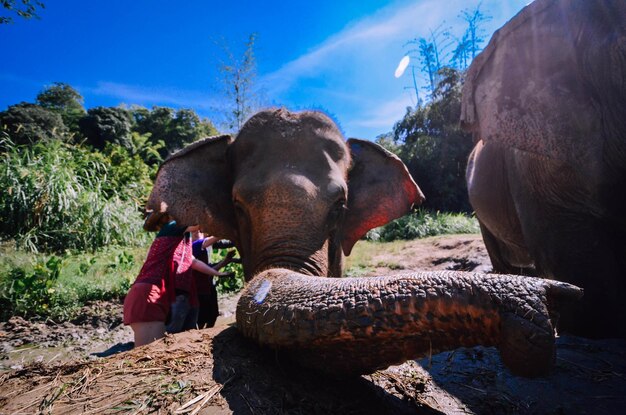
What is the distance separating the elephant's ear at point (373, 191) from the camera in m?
3.96

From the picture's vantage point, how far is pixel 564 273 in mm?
2859

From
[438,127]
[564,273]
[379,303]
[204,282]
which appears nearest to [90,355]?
[204,282]

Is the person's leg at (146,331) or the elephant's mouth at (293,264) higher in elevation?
the elephant's mouth at (293,264)

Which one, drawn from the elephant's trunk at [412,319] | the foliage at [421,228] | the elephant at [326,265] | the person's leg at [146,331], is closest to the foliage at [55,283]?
the person's leg at [146,331]

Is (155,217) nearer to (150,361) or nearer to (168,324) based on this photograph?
(168,324)

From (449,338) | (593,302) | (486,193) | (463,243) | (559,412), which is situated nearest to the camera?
(449,338)

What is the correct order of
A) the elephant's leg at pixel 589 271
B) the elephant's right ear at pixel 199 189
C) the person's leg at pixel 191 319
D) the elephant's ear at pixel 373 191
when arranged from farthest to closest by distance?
the person's leg at pixel 191 319 < the elephant's ear at pixel 373 191 < the elephant's right ear at pixel 199 189 < the elephant's leg at pixel 589 271

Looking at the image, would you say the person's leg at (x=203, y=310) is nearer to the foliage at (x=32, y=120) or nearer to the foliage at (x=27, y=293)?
the foliage at (x=27, y=293)

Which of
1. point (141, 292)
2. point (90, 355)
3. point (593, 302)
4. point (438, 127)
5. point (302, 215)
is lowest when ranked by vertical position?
point (90, 355)

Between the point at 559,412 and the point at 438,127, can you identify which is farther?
the point at 438,127

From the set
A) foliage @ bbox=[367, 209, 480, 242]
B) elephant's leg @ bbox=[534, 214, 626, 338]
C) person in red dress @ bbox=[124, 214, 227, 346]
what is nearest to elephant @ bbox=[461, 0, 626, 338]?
elephant's leg @ bbox=[534, 214, 626, 338]

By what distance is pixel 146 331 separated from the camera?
3.59m

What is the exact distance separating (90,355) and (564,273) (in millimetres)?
4991

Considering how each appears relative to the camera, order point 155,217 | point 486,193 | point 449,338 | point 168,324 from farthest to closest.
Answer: point 486,193
point 168,324
point 155,217
point 449,338
